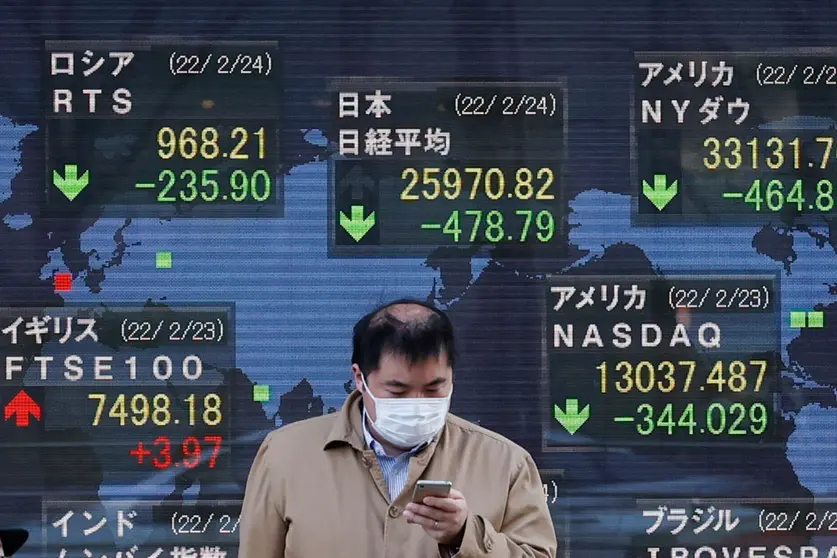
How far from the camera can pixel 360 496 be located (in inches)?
141

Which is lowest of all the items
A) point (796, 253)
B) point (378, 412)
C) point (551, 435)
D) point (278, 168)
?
point (551, 435)

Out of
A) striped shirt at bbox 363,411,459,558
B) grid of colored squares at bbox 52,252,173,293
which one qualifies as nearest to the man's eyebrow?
striped shirt at bbox 363,411,459,558

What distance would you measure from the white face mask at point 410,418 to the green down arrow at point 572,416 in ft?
6.32

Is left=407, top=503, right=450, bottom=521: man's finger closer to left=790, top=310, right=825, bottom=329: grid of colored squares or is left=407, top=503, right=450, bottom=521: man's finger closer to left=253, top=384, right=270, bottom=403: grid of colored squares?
left=253, top=384, right=270, bottom=403: grid of colored squares

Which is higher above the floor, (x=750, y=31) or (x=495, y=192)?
(x=750, y=31)

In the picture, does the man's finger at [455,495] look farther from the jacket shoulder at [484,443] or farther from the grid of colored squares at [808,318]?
the grid of colored squares at [808,318]

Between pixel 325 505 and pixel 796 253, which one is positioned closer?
pixel 325 505

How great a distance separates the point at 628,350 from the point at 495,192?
80cm

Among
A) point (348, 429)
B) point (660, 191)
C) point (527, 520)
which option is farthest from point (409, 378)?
point (660, 191)

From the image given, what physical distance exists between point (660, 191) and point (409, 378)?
227 cm

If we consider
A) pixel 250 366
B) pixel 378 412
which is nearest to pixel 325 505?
pixel 378 412

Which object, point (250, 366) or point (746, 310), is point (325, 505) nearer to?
point (250, 366)

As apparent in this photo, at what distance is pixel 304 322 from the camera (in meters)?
5.45

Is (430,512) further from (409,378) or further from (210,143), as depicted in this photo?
(210,143)
